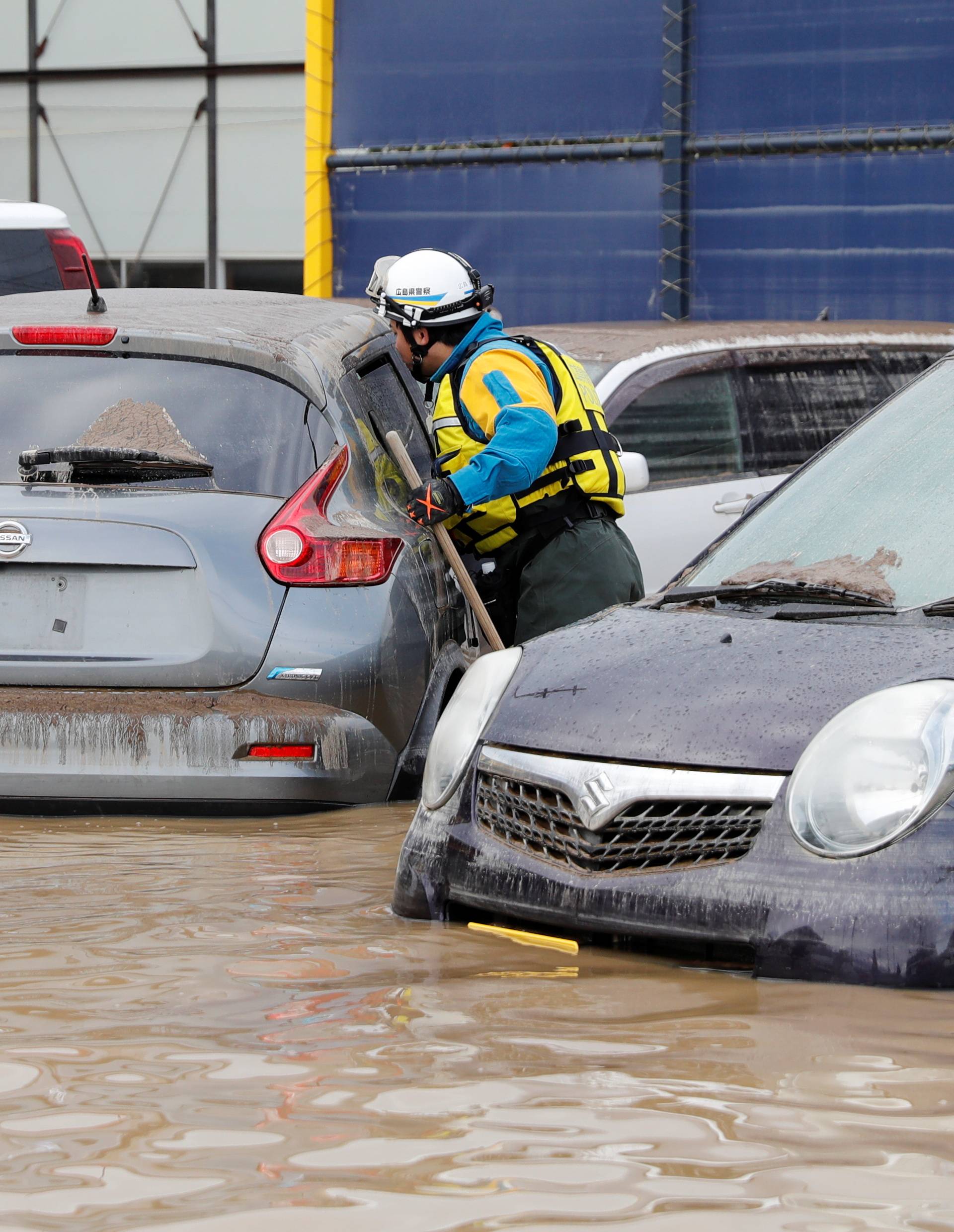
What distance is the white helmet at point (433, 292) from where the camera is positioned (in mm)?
6270

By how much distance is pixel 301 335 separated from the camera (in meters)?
5.45

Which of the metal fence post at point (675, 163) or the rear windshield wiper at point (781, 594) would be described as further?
the metal fence post at point (675, 163)

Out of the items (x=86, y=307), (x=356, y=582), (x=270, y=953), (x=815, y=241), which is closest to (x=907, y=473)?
(x=356, y=582)

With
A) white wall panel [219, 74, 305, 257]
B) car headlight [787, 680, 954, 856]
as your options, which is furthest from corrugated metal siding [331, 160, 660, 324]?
car headlight [787, 680, 954, 856]

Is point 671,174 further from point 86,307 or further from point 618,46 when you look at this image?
point 86,307

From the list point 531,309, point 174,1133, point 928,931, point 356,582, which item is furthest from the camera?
point 531,309

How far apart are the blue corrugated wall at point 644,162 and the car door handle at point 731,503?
759cm

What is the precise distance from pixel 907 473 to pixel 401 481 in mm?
1752

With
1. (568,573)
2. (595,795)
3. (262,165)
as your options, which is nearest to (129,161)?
(262,165)

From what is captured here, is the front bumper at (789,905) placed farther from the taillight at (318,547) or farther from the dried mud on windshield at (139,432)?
the dried mud on windshield at (139,432)

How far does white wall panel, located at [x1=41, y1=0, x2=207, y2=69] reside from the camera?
989 inches

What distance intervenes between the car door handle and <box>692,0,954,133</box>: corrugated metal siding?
26.3ft

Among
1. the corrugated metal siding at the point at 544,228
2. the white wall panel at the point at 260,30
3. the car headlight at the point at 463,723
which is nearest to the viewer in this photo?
the car headlight at the point at 463,723

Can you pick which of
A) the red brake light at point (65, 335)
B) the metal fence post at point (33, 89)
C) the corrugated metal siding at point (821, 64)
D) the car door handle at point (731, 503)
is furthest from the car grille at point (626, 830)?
the metal fence post at point (33, 89)
